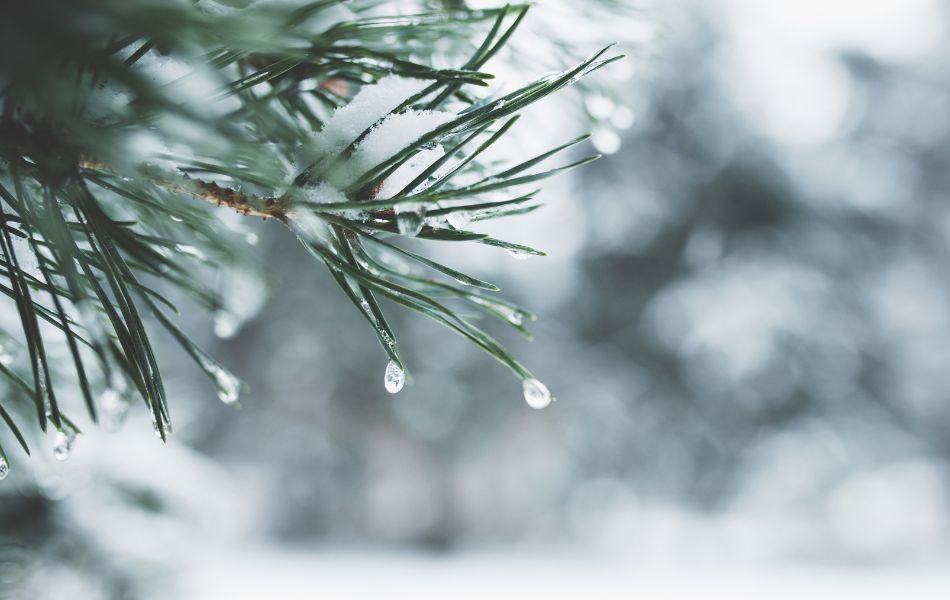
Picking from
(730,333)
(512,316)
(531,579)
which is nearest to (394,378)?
(512,316)

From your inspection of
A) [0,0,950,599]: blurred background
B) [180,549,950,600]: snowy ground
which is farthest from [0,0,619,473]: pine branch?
[0,0,950,599]: blurred background

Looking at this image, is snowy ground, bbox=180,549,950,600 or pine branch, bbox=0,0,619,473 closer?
pine branch, bbox=0,0,619,473

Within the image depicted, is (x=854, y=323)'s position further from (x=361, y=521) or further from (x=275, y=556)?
(x=275, y=556)

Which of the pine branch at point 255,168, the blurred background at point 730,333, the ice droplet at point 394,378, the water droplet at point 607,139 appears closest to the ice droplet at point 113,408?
the pine branch at point 255,168

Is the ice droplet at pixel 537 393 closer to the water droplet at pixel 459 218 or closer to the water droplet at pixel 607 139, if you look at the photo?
the water droplet at pixel 459 218

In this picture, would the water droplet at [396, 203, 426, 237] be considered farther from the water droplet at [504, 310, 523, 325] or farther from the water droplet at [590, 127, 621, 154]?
the water droplet at [590, 127, 621, 154]

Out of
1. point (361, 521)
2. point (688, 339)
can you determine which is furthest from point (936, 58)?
point (361, 521)

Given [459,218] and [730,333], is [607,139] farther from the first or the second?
[730,333]
